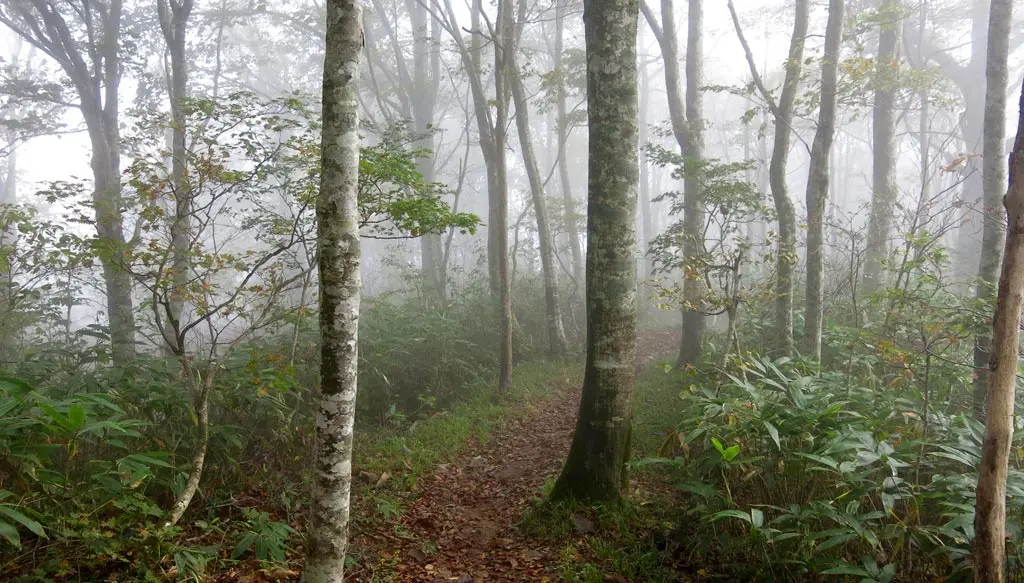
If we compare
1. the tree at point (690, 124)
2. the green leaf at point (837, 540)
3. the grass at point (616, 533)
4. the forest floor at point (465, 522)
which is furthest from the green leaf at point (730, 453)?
the tree at point (690, 124)

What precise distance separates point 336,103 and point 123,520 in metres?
3.14

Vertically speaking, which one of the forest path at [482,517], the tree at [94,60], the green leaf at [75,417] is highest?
the tree at [94,60]

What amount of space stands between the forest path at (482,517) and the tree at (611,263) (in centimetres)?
71

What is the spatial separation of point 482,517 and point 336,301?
300 centimetres

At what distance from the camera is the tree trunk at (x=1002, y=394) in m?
2.84

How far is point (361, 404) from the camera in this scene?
8469mm

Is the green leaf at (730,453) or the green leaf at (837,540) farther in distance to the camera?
the green leaf at (730,453)

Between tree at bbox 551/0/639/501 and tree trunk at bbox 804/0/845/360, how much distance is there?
4.80m

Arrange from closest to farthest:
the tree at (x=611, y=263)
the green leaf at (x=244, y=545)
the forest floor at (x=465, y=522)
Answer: the green leaf at (x=244, y=545) → the forest floor at (x=465, y=522) → the tree at (x=611, y=263)

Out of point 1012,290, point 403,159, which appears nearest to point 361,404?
point 403,159

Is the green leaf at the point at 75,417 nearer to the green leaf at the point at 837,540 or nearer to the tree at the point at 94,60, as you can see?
the green leaf at the point at 837,540

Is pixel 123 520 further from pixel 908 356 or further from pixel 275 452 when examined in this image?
pixel 908 356

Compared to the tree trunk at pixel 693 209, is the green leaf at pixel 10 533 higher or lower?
lower

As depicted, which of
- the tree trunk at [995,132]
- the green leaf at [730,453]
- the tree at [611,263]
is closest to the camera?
the green leaf at [730,453]
